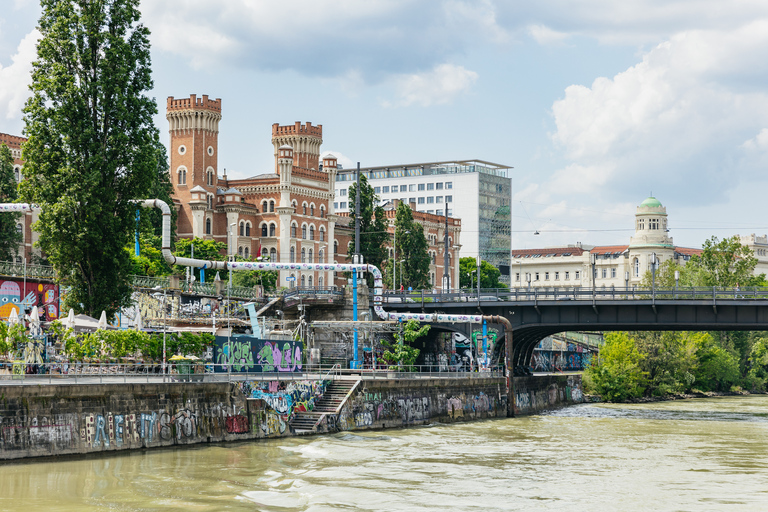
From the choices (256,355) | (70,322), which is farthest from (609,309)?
(70,322)

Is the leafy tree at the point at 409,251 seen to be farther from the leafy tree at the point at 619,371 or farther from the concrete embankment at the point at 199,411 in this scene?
the concrete embankment at the point at 199,411

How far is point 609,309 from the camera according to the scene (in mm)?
71000

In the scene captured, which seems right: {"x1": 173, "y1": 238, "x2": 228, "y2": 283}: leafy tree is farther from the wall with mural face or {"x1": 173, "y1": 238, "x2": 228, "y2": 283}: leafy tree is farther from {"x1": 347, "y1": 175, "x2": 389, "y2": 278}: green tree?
the wall with mural face

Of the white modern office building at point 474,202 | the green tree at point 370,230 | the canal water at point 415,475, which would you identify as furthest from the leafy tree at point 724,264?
the white modern office building at point 474,202

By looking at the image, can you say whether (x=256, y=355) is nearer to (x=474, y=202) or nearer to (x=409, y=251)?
(x=409, y=251)

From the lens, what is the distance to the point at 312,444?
46.6 meters

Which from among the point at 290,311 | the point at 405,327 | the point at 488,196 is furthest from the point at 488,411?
the point at 488,196

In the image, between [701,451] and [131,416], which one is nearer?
[131,416]

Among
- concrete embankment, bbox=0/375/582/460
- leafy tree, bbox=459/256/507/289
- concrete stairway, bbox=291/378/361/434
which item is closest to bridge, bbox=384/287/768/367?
concrete embankment, bbox=0/375/582/460

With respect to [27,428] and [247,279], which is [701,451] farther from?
[247,279]

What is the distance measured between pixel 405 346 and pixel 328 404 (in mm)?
19522

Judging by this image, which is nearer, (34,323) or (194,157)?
(34,323)

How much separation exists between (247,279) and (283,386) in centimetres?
4965

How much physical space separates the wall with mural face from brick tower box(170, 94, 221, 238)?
176 feet
